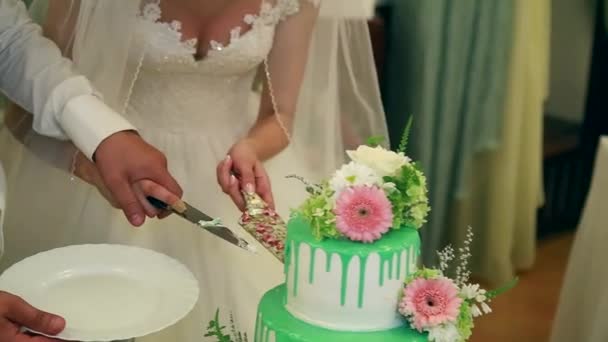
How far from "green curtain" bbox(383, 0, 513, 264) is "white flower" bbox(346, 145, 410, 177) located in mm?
1537

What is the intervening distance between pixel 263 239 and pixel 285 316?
0.13m

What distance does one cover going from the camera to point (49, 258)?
1.04 meters

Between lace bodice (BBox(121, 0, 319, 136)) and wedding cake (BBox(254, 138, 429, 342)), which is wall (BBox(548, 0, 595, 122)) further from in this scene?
wedding cake (BBox(254, 138, 429, 342))

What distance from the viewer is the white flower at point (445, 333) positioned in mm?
885

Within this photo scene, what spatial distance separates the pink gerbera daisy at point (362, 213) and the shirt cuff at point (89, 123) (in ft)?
1.32

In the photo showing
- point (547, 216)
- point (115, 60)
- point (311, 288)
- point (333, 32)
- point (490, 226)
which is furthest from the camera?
point (547, 216)

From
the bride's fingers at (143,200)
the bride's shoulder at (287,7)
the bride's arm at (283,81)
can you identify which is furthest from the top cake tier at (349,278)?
the bride's shoulder at (287,7)

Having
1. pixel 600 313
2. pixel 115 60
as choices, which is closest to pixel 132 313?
pixel 115 60

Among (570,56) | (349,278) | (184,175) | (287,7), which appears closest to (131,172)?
(184,175)

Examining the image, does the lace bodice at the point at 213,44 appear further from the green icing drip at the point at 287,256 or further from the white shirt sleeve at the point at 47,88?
the green icing drip at the point at 287,256

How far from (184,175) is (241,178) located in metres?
0.21

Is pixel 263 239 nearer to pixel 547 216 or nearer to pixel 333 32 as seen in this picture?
pixel 333 32

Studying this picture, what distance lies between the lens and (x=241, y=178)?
1.20 m

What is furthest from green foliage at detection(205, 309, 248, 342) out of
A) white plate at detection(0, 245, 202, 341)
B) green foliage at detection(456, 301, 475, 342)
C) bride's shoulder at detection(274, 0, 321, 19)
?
bride's shoulder at detection(274, 0, 321, 19)
